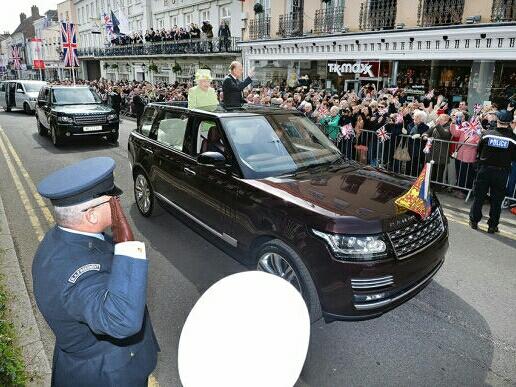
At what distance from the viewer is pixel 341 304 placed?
3.16 metres

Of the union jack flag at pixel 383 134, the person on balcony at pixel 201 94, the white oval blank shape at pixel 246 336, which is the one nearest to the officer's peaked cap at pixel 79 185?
the white oval blank shape at pixel 246 336

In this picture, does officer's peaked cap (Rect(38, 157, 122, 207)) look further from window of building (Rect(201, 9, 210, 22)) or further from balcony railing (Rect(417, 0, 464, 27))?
window of building (Rect(201, 9, 210, 22))

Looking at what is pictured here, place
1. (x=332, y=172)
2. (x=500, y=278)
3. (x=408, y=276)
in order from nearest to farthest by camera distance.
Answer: (x=408, y=276) < (x=332, y=172) < (x=500, y=278)

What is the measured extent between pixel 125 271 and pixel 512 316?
383cm

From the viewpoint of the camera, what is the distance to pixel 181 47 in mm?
29375

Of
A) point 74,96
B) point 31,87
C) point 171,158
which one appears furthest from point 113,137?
point 31,87

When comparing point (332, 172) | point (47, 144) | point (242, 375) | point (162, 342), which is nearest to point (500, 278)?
point (332, 172)

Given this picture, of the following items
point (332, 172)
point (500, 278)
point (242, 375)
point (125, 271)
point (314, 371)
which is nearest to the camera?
point (242, 375)

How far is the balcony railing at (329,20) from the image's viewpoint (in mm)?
17219

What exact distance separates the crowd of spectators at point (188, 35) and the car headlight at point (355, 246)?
925 inches

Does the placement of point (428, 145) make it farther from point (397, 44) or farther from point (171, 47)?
point (171, 47)

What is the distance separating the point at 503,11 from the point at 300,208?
40.8ft

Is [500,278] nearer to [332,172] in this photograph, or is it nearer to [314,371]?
[332,172]

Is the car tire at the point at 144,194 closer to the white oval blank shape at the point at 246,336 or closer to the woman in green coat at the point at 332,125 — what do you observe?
the woman in green coat at the point at 332,125
